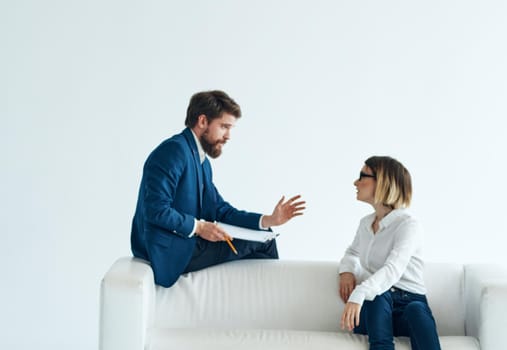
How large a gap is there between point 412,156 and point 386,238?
1554mm

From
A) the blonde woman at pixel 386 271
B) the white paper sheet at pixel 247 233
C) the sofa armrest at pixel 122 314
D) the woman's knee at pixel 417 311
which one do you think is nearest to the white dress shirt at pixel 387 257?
the blonde woman at pixel 386 271

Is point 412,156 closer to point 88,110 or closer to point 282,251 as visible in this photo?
point 282,251

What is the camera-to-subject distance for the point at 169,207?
341 cm

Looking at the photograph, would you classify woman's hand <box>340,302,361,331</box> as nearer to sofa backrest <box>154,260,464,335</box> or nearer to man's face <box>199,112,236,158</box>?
sofa backrest <box>154,260,464,335</box>

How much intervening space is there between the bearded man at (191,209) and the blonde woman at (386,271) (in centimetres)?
34

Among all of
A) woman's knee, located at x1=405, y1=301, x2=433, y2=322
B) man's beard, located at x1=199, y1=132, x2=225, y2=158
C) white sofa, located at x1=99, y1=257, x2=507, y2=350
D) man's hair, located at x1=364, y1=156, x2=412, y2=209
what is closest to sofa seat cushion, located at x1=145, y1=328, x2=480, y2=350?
white sofa, located at x1=99, y1=257, x2=507, y2=350

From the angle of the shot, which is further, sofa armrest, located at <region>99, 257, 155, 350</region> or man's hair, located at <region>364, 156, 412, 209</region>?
man's hair, located at <region>364, 156, 412, 209</region>

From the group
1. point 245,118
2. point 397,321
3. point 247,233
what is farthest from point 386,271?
point 245,118

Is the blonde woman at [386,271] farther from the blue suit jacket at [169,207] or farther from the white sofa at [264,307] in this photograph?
the blue suit jacket at [169,207]

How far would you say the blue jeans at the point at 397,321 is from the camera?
10.2 feet

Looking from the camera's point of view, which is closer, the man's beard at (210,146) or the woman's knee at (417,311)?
the woman's knee at (417,311)

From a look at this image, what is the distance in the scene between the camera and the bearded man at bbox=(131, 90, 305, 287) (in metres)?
3.43

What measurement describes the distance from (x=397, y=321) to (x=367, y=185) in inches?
23.9

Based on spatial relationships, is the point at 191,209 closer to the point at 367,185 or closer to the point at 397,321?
the point at 367,185
